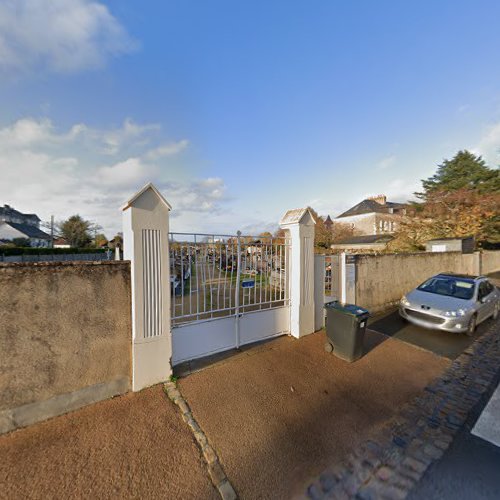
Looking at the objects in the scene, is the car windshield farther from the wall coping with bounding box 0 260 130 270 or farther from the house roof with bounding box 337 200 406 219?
the house roof with bounding box 337 200 406 219

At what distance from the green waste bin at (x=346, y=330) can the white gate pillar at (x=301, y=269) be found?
2.05 feet

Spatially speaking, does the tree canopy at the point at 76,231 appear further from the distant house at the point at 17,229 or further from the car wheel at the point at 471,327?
the car wheel at the point at 471,327

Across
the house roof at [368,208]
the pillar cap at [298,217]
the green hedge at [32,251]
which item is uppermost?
the house roof at [368,208]

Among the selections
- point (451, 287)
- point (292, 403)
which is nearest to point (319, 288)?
point (292, 403)

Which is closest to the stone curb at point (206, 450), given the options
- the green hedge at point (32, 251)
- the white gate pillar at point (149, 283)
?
the white gate pillar at point (149, 283)

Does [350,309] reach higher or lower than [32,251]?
lower

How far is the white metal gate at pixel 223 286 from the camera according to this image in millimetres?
3795

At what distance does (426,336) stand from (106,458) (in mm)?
6455

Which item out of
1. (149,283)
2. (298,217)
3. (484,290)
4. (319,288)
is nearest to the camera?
(149,283)

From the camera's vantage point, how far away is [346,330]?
4.21 m

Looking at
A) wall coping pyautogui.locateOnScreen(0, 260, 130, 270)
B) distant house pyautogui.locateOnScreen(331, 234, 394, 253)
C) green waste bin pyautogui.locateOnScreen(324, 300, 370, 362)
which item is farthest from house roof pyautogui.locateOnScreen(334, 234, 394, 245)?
wall coping pyautogui.locateOnScreen(0, 260, 130, 270)

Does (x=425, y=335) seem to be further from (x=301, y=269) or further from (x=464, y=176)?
(x=464, y=176)

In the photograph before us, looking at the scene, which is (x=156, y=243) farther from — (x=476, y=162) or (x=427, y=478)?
(x=476, y=162)

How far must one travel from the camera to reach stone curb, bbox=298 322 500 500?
207 cm
